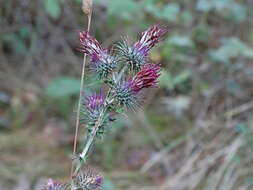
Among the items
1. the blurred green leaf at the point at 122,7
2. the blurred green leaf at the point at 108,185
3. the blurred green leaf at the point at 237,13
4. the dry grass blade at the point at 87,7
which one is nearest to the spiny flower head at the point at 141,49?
the dry grass blade at the point at 87,7

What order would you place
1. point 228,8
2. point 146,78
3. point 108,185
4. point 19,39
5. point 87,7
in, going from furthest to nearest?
point 19,39 → point 228,8 → point 108,185 → point 87,7 → point 146,78

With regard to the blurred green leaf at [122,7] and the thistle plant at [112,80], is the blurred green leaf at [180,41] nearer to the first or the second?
the blurred green leaf at [122,7]

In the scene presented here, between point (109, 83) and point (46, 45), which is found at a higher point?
point (46, 45)

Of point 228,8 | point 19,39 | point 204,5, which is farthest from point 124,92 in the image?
point 19,39

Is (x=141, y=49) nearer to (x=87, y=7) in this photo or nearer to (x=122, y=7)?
(x=87, y=7)

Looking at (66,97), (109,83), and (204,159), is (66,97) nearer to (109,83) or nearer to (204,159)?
(204,159)

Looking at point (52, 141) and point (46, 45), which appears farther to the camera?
point (46, 45)

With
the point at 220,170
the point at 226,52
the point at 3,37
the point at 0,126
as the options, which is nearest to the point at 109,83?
the point at 220,170
